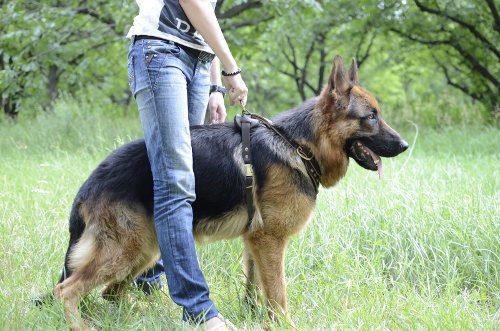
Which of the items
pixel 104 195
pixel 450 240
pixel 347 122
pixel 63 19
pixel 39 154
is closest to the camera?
pixel 104 195

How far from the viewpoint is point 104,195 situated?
3.12 metres

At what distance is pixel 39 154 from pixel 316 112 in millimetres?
6156

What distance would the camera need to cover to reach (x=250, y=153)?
3322 mm

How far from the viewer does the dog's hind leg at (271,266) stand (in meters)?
3.31

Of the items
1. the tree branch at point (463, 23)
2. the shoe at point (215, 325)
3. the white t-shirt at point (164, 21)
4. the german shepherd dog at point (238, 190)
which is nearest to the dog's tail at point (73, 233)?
the german shepherd dog at point (238, 190)

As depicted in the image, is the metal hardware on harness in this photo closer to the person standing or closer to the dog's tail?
the person standing

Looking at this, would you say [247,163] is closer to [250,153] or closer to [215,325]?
[250,153]

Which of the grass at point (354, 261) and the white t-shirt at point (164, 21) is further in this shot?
the grass at point (354, 261)

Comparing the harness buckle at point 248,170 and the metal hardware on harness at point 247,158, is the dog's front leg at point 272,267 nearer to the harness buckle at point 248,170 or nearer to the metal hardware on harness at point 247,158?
the metal hardware on harness at point 247,158

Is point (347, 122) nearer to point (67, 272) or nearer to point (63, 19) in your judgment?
point (67, 272)

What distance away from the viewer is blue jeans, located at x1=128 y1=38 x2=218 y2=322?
299cm

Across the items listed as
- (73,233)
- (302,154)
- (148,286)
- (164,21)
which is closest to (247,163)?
(302,154)

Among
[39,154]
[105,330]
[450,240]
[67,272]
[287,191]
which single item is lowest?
[39,154]

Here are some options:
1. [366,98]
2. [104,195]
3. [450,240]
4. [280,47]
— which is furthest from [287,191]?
[280,47]
